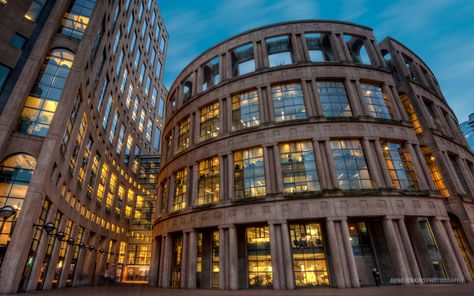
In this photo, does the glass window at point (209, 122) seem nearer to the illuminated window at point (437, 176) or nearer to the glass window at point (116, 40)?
the glass window at point (116, 40)

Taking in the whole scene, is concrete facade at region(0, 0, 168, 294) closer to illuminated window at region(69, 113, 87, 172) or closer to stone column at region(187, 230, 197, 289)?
illuminated window at region(69, 113, 87, 172)

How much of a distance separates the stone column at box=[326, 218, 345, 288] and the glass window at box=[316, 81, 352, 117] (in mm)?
10648

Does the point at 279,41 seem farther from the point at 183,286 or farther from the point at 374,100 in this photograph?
the point at 183,286

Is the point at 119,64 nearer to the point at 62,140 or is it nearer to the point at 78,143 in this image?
the point at 78,143

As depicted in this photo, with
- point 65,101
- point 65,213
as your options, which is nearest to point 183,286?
point 65,213

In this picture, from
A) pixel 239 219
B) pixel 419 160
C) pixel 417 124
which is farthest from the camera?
pixel 417 124

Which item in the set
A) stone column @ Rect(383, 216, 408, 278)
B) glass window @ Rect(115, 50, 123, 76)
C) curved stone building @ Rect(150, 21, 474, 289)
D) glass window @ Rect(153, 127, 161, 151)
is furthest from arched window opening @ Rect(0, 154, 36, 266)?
glass window @ Rect(153, 127, 161, 151)

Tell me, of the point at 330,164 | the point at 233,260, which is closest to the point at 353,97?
the point at 330,164

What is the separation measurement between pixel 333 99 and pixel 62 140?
84.8 ft

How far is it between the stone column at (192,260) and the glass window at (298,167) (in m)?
9.82

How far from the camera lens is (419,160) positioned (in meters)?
23.0

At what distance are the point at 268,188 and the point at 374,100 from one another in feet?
47.9

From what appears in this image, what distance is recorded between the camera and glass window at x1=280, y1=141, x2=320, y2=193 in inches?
843

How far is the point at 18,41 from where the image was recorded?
827 inches
